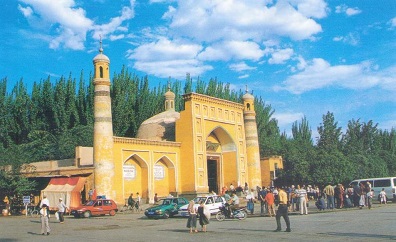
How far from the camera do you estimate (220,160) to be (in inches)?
1524

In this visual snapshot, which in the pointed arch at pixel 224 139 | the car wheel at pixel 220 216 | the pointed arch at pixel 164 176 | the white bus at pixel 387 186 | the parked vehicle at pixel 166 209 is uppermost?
the pointed arch at pixel 224 139

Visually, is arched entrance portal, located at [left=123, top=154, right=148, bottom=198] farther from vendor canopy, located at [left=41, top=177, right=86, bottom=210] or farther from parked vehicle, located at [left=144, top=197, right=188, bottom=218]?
parked vehicle, located at [left=144, top=197, right=188, bottom=218]

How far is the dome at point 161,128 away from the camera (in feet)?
121

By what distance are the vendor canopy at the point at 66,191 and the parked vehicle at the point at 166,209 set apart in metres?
6.10

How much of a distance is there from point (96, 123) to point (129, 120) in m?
18.1

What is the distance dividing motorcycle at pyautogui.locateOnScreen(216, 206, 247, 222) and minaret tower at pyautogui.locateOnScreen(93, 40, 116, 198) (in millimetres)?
9923

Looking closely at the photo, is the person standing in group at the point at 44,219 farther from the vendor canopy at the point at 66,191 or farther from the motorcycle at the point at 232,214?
the vendor canopy at the point at 66,191

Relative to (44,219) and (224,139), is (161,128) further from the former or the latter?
(44,219)

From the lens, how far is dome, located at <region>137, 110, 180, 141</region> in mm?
36844

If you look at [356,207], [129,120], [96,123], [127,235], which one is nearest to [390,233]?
[127,235]

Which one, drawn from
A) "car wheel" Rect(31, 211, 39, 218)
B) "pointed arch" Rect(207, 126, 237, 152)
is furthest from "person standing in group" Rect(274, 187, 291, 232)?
"pointed arch" Rect(207, 126, 237, 152)

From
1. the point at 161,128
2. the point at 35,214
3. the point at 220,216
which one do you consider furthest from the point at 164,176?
the point at 220,216

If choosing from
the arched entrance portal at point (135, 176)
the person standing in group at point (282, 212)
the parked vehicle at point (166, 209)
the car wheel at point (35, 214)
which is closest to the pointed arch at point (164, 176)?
the arched entrance portal at point (135, 176)

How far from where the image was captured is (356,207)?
81.0 ft
